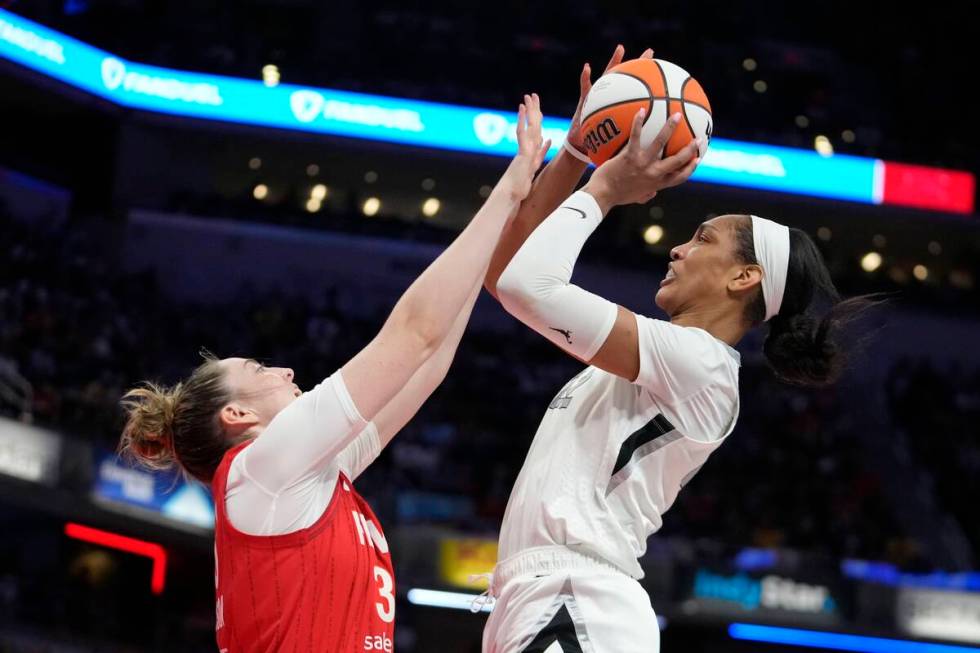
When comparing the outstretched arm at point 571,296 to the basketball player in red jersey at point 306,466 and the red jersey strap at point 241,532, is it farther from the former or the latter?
the red jersey strap at point 241,532

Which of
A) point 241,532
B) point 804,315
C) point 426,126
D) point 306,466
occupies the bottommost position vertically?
point 241,532

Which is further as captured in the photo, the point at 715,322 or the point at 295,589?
the point at 715,322

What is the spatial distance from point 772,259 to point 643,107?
0.54m

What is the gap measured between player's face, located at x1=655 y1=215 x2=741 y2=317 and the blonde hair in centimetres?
121

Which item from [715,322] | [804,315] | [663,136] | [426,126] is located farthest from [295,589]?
[426,126]

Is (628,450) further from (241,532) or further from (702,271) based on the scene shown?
(241,532)

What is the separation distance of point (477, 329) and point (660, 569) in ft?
27.2

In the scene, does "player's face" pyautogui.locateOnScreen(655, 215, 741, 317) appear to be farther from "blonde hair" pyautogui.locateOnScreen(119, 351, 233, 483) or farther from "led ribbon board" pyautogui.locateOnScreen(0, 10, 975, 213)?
"led ribbon board" pyautogui.locateOnScreen(0, 10, 975, 213)

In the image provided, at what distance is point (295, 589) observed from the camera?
2826mm

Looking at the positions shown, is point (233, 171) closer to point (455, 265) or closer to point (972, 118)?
point (972, 118)

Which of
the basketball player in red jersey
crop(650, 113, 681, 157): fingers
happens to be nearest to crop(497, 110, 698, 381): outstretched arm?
crop(650, 113, 681, 157): fingers

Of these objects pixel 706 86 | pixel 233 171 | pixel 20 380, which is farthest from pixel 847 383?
pixel 20 380

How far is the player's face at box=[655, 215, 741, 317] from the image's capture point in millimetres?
3322

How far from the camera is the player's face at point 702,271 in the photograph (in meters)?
3.32
